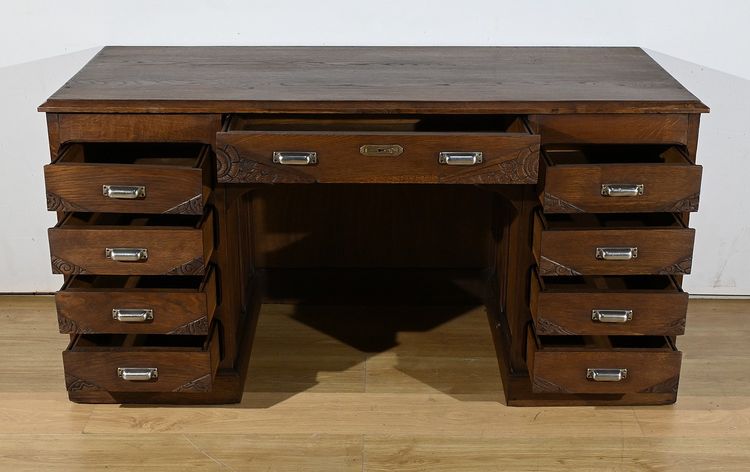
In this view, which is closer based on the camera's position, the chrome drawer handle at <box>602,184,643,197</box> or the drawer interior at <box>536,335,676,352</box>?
the chrome drawer handle at <box>602,184,643,197</box>

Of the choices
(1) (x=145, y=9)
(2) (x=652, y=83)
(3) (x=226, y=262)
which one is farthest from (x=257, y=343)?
(2) (x=652, y=83)

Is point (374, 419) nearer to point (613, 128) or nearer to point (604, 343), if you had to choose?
point (604, 343)

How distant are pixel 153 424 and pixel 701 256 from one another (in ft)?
4.93

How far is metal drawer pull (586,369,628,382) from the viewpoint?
8.04ft

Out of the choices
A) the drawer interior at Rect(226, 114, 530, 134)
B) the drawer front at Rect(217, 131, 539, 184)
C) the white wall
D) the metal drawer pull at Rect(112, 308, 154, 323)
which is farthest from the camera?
the white wall

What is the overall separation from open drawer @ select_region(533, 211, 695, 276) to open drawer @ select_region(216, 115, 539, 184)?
0.47 ft

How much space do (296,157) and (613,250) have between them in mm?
659

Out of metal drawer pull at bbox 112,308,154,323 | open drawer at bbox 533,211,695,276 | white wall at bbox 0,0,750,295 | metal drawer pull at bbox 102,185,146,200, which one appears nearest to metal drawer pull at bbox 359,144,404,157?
open drawer at bbox 533,211,695,276

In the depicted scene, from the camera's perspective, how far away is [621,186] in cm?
234

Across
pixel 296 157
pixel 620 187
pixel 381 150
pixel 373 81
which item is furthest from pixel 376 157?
pixel 620 187

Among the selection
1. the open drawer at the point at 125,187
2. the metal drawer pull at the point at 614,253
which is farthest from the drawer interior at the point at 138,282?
the metal drawer pull at the point at 614,253

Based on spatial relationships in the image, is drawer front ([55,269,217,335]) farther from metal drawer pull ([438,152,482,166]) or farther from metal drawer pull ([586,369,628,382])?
metal drawer pull ([586,369,628,382])

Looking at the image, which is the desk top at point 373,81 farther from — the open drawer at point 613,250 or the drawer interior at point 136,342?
the drawer interior at point 136,342

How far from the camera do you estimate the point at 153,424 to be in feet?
8.25
